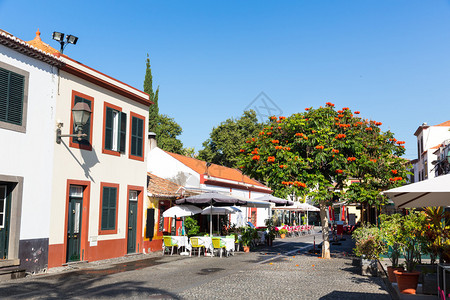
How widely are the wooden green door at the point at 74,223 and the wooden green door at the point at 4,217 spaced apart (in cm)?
257

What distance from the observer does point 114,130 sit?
16938mm

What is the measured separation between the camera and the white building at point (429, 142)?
122ft

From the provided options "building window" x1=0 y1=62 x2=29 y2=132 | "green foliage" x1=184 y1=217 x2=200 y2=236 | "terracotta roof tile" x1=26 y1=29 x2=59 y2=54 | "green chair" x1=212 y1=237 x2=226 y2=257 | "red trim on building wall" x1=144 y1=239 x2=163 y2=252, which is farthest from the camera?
"green foliage" x1=184 y1=217 x2=200 y2=236

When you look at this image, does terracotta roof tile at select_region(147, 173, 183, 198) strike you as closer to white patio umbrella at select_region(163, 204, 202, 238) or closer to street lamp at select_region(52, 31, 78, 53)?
white patio umbrella at select_region(163, 204, 202, 238)

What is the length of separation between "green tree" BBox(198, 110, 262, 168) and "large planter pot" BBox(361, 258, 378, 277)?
34.5 metres

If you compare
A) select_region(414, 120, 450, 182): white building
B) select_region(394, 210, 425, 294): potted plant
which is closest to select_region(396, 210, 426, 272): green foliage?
select_region(394, 210, 425, 294): potted plant

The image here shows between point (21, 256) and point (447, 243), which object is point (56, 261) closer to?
point (21, 256)

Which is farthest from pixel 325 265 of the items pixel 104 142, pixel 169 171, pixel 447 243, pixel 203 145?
pixel 203 145

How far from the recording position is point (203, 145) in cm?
4975

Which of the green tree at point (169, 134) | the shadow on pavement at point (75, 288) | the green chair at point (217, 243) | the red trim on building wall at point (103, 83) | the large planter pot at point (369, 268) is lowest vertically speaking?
the shadow on pavement at point (75, 288)

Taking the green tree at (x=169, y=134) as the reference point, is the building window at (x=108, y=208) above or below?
below

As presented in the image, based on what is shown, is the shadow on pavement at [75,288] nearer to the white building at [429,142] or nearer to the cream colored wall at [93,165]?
the cream colored wall at [93,165]

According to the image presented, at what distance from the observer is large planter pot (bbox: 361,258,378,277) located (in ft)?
40.7

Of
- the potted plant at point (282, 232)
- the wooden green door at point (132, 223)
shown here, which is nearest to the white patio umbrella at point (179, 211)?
the wooden green door at point (132, 223)
